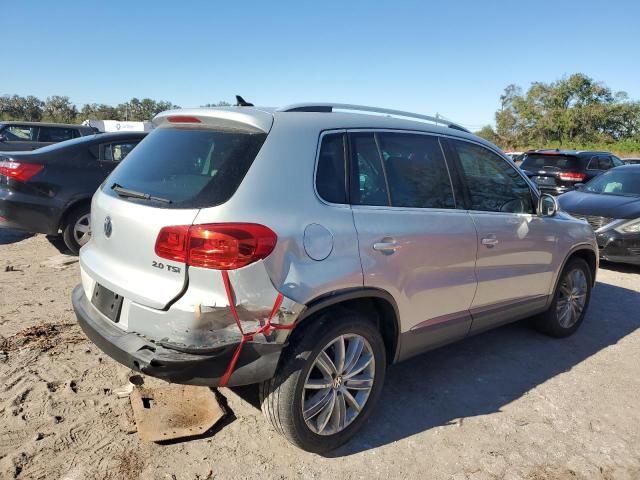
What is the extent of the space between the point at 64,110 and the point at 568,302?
77.6 m

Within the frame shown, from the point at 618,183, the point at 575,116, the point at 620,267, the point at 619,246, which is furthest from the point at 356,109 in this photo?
the point at 575,116

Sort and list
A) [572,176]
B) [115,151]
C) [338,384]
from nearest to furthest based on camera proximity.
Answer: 1. [338,384]
2. [115,151]
3. [572,176]

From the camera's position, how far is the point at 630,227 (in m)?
6.91

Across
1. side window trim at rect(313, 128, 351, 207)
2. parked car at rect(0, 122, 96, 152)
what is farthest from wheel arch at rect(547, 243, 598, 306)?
parked car at rect(0, 122, 96, 152)

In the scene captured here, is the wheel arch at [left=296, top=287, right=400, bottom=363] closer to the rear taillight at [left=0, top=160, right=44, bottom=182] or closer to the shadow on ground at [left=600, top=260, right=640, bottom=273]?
the rear taillight at [left=0, top=160, right=44, bottom=182]

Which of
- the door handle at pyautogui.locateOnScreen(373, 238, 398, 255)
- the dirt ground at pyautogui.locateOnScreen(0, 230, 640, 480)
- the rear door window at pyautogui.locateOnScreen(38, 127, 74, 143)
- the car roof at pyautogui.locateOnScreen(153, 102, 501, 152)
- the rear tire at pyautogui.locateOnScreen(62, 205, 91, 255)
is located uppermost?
the car roof at pyautogui.locateOnScreen(153, 102, 501, 152)

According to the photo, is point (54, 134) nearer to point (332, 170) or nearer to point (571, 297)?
point (332, 170)

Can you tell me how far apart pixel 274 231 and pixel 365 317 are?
837 mm

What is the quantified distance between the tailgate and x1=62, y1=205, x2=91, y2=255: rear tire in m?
3.81

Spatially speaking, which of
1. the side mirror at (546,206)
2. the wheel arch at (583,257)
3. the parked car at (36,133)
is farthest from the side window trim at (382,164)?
the parked car at (36,133)

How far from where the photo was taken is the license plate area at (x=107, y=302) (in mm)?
2613

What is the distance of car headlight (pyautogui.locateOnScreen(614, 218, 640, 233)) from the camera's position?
688 centimetres

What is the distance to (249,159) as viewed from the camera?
8.14ft

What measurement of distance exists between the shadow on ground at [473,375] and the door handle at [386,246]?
1128mm
